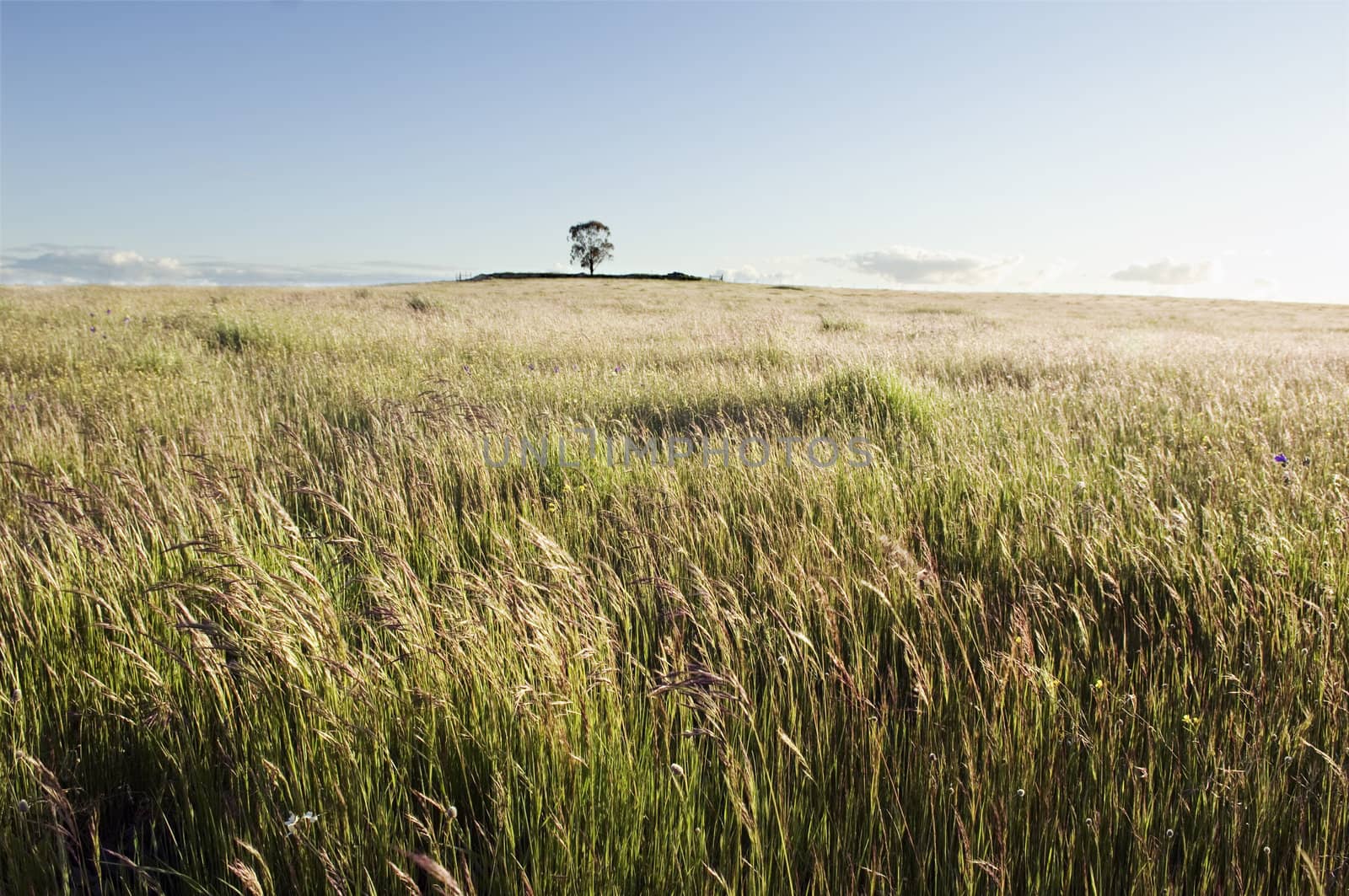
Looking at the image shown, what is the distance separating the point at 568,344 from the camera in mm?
10148

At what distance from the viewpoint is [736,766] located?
1262 mm

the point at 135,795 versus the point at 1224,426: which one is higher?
the point at 1224,426

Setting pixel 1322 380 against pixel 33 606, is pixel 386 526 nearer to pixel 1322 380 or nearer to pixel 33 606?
pixel 33 606

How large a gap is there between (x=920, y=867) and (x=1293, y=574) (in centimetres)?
202

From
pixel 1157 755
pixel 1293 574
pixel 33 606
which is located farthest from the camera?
pixel 1293 574

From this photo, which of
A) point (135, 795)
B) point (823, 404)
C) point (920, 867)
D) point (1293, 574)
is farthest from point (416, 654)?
point (823, 404)

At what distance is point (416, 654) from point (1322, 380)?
8423mm

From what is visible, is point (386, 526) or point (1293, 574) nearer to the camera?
point (1293, 574)

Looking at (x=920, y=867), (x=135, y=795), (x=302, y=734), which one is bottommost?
(x=135, y=795)

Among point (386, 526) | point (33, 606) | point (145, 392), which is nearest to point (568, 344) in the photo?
point (145, 392)

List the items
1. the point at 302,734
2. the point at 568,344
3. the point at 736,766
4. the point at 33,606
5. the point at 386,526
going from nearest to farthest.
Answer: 1. the point at 736,766
2. the point at 302,734
3. the point at 33,606
4. the point at 386,526
5. the point at 568,344

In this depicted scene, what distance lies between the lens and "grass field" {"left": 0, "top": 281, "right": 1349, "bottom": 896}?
1.32 meters

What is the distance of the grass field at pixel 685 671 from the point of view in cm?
132

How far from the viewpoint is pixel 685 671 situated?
4.66 ft
